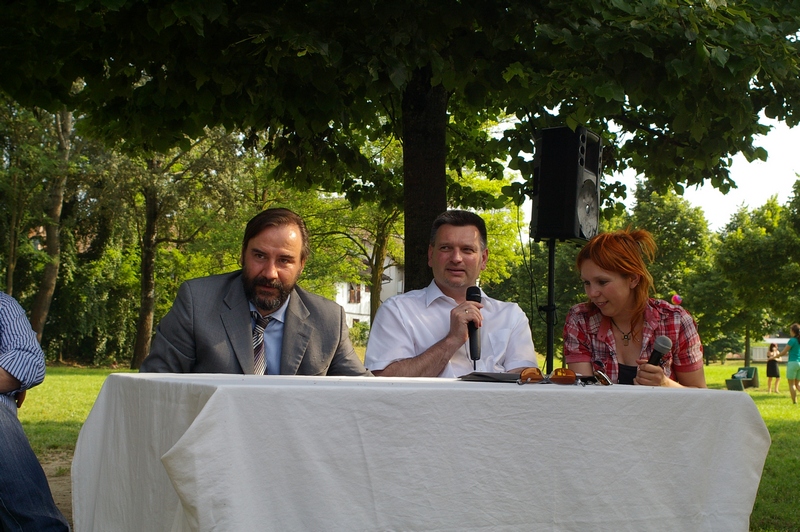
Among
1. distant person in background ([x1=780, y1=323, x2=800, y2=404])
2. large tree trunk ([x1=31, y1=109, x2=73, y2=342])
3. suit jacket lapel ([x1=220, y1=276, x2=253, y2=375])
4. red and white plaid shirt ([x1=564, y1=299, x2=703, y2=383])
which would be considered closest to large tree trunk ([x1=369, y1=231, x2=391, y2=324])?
large tree trunk ([x1=31, y1=109, x2=73, y2=342])

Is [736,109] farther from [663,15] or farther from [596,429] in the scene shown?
[596,429]

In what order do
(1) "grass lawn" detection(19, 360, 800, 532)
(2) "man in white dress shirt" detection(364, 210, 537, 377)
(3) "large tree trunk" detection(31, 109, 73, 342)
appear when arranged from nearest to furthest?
(2) "man in white dress shirt" detection(364, 210, 537, 377), (1) "grass lawn" detection(19, 360, 800, 532), (3) "large tree trunk" detection(31, 109, 73, 342)

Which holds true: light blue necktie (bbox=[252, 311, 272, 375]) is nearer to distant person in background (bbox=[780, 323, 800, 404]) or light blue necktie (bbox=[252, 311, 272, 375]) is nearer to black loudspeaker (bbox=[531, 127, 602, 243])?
black loudspeaker (bbox=[531, 127, 602, 243])

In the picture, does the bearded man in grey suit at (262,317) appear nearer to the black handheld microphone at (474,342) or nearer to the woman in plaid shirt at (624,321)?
the black handheld microphone at (474,342)

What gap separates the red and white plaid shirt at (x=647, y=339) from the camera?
362cm

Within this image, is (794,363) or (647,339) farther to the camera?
(794,363)

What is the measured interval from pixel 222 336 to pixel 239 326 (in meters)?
0.08

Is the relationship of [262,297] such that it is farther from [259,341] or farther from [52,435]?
[52,435]

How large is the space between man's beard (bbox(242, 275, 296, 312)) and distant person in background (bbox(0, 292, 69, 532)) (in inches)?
41.3

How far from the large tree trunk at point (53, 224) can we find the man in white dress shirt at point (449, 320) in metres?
21.7

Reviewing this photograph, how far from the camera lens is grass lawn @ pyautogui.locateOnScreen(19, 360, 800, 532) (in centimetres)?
652

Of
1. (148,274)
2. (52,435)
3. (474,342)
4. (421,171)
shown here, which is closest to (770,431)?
(421,171)

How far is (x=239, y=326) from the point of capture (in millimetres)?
3277

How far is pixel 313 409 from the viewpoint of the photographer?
80.1 inches
